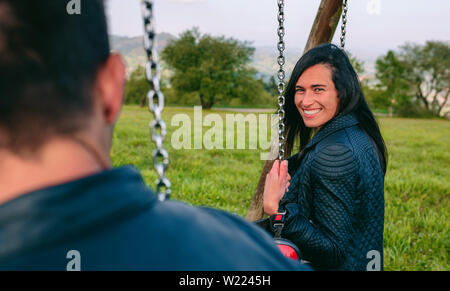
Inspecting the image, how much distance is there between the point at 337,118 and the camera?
1.81 metres

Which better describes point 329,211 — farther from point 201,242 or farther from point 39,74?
point 39,74

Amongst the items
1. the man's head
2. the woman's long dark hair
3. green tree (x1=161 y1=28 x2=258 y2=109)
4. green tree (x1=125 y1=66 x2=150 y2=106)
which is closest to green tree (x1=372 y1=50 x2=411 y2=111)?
green tree (x1=161 y1=28 x2=258 y2=109)

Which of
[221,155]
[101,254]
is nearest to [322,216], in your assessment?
[101,254]

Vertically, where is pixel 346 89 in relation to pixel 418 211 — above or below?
above

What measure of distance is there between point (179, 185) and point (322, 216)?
3456 mm

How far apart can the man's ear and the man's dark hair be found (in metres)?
0.03

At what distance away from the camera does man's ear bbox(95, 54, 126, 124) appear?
705 millimetres

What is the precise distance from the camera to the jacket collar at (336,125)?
177 centimetres

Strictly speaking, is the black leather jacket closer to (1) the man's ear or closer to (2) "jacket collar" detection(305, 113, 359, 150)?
(2) "jacket collar" detection(305, 113, 359, 150)

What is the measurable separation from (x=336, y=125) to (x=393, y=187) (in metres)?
3.78

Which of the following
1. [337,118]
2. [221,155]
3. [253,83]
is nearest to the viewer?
[337,118]

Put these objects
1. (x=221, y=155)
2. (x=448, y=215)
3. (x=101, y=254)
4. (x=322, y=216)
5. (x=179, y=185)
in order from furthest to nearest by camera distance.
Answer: (x=221, y=155) < (x=179, y=185) < (x=448, y=215) < (x=322, y=216) < (x=101, y=254)

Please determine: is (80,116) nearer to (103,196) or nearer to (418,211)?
(103,196)

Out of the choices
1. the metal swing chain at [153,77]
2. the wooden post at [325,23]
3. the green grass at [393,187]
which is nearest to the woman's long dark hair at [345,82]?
the wooden post at [325,23]
